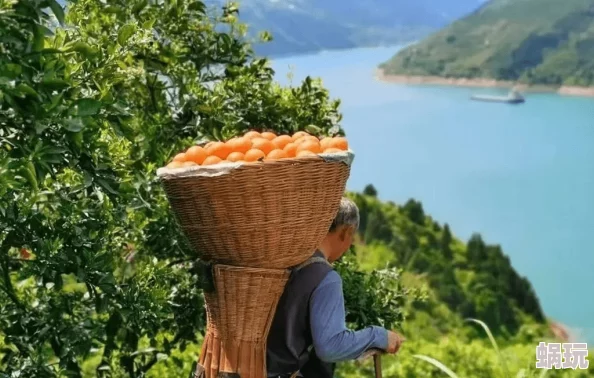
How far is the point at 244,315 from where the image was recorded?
178 cm

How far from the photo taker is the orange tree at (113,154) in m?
1.29

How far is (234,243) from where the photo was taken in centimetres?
173

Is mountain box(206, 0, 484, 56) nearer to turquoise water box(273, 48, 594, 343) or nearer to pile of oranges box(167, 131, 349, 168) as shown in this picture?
turquoise water box(273, 48, 594, 343)

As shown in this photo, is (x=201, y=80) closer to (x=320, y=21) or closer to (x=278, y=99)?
(x=278, y=99)

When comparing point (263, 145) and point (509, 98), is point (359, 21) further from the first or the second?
point (263, 145)

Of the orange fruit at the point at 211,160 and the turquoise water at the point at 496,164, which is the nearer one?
the orange fruit at the point at 211,160

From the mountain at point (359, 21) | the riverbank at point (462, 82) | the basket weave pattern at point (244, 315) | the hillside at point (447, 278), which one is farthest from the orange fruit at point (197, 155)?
the riverbank at point (462, 82)

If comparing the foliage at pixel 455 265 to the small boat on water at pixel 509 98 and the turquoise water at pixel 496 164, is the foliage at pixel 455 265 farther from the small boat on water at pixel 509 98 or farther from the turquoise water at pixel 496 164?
the small boat on water at pixel 509 98

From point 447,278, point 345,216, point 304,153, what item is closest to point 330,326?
point 345,216

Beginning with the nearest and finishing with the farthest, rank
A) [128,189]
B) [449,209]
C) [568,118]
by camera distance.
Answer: [128,189] < [449,209] < [568,118]

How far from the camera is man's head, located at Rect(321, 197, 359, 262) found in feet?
6.05

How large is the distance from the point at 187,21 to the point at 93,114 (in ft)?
4.86

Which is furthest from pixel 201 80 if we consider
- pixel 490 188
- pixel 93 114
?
pixel 490 188

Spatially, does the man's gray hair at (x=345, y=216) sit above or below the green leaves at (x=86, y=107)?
below
